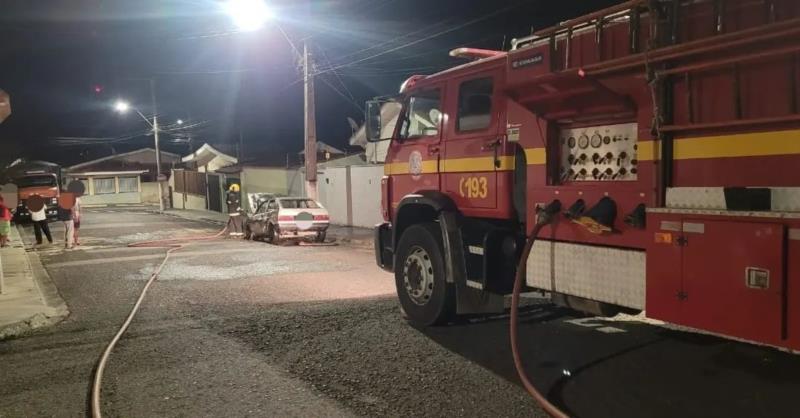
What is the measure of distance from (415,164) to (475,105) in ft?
3.73

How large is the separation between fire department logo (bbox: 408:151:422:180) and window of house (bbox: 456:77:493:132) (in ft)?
2.41

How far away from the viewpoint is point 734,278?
12.1 feet

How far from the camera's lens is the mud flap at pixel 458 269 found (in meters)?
6.07

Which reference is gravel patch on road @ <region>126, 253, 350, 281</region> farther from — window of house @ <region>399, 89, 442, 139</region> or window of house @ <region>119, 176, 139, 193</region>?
window of house @ <region>119, 176, 139, 193</region>

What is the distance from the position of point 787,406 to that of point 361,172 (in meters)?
17.8

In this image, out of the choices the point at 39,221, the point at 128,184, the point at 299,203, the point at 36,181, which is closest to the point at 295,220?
the point at 299,203

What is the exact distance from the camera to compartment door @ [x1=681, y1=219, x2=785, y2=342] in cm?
351

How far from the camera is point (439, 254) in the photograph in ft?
20.9

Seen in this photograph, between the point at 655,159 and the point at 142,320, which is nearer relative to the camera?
the point at 655,159

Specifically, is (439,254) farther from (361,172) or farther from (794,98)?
(361,172)

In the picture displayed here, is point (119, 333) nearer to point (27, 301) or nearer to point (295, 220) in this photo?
point (27, 301)

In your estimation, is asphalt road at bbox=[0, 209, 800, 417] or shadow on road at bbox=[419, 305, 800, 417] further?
asphalt road at bbox=[0, 209, 800, 417]

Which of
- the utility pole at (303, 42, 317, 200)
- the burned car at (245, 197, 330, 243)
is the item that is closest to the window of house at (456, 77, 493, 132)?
the burned car at (245, 197, 330, 243)

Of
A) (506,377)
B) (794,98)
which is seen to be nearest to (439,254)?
(506,377)
